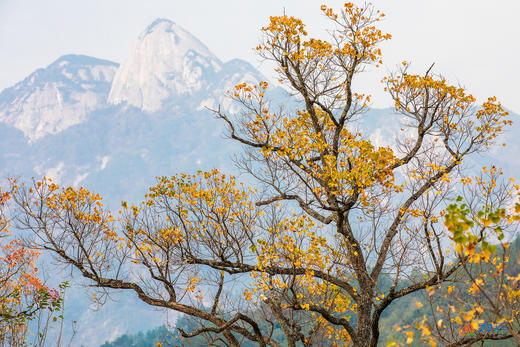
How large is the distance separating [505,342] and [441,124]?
31.0 m

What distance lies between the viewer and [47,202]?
33.6 ft

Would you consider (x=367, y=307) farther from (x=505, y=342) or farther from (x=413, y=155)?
(x=505, y=342)

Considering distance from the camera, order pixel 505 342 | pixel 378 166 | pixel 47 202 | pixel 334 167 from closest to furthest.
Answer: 1. pixel 378 166
2. pixel 334 167
3. pixel 47 202
4. pixel 505 342

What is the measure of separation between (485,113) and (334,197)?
13.7 ft

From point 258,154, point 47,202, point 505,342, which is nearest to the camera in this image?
point 47,202

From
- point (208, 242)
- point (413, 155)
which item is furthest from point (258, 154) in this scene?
point (413, 155)

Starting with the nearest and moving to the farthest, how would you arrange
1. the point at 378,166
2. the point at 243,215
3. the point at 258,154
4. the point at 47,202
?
the point at 378,166
the point at 47,202
the point at 243,215
the point at 258,154

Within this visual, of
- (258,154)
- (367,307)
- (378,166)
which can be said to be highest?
(258,154)

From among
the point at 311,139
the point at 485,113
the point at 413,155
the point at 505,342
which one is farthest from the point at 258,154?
the point at 505,342

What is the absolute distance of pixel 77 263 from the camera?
10031mm

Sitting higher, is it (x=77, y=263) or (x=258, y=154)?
(x=258, y=154)

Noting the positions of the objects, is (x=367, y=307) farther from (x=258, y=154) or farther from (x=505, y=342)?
(x=505, y=342)

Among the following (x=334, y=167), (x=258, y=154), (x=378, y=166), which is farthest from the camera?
(x=258, y=154)

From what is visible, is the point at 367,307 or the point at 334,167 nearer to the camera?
the point at 334,167
